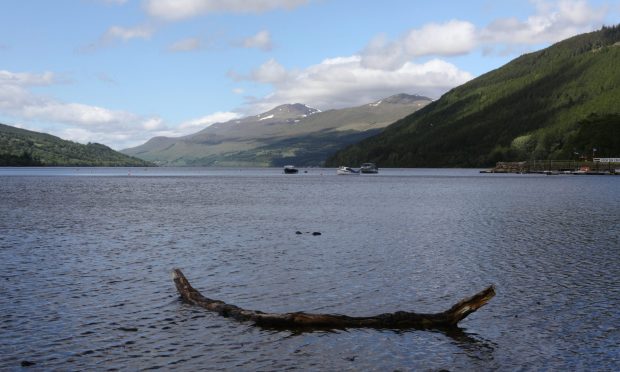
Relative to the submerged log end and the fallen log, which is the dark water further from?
the submerged log end

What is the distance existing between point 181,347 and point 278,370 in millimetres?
4646

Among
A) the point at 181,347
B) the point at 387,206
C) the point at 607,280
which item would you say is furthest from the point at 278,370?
the point at 387,206

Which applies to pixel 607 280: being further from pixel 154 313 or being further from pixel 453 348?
pixel 154 313

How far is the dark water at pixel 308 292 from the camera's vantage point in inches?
880

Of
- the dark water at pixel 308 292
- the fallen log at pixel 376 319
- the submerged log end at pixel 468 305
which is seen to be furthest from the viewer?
the fallen log at pixel 376 319

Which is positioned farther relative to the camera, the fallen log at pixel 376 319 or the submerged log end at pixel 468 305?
the fallen log at pixel 376 319

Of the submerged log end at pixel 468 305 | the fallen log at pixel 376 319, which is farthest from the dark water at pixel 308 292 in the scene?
the submerged log end at pixel 468 305

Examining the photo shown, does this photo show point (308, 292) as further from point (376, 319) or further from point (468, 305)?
point (468, 305)

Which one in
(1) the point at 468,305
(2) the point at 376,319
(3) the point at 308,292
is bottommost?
(3) the point at 308,292

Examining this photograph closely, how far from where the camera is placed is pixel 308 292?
3278 cm

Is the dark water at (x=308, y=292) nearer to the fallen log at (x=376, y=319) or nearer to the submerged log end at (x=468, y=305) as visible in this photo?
the fallen log at (x=376, y=319)

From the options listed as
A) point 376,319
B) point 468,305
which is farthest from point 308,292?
point 468,305

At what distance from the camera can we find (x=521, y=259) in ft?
146

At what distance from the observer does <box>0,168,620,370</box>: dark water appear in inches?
880
